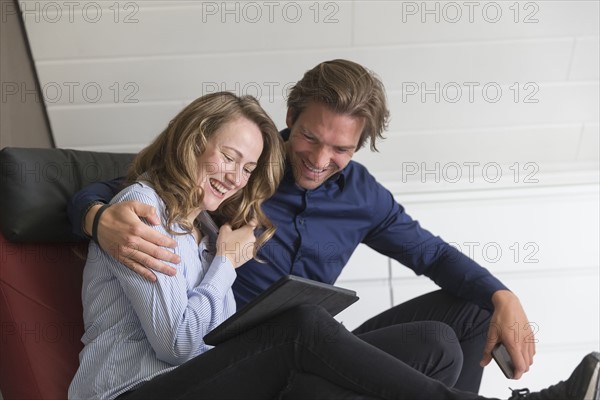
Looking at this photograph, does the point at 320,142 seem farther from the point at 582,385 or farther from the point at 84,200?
the point at 582,385

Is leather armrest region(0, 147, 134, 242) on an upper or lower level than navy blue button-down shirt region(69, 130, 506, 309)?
upper

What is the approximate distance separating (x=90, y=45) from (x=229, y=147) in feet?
2.97

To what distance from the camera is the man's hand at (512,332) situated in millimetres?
1973

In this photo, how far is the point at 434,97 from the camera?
2766 millimetres

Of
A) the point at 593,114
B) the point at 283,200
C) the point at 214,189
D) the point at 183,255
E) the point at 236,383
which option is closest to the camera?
the point at 236,383

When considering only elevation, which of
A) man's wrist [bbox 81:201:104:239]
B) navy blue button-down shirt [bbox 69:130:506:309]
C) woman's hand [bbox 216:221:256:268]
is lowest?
navy blue button-down shirt [bbox 69:130:506:309]

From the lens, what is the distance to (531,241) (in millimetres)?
2906

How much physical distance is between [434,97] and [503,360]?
3.58 ft

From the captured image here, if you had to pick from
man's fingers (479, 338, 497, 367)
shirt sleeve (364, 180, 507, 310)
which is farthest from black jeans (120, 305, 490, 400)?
shirt sleeve (364, 180, 507, 310)

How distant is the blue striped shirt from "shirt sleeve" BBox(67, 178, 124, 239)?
0.25 ft

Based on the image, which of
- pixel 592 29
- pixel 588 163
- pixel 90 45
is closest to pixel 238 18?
pixel 90 45

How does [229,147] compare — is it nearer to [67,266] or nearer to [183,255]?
[183,255]

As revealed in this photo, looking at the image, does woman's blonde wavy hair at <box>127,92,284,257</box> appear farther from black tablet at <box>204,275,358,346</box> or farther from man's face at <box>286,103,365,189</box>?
black tablet at <box>204,275,358,346</box>

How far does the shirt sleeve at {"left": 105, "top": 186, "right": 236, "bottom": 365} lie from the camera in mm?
1674
